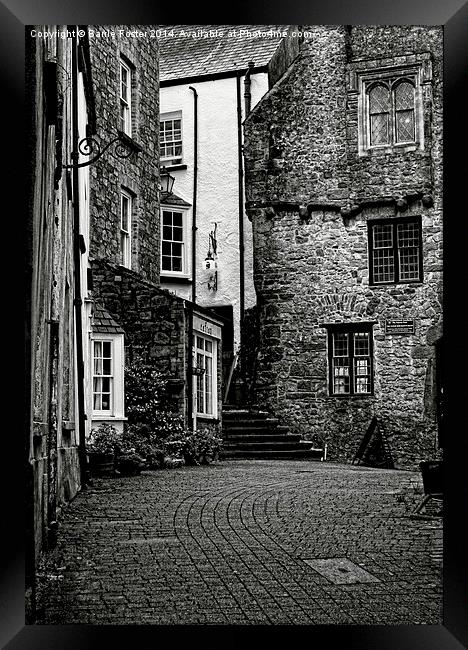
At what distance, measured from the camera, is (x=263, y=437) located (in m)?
6.79

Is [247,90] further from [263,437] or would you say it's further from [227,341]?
[263,437]

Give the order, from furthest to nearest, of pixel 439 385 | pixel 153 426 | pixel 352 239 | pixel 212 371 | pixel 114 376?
pixel 212 371 → pixel 153 426 → pixel 114 376 → pixel 352 239 → pixel 439 385

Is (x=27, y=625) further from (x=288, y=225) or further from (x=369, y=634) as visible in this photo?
(x=288, y=225)

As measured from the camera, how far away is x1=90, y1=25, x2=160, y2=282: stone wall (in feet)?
19.8

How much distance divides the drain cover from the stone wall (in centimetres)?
227

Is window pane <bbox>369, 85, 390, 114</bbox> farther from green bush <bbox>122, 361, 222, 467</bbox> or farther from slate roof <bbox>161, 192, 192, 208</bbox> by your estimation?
green bush <bbox>122, 361, 222, 467</bbox>

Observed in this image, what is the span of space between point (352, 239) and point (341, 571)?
2672 millimetres

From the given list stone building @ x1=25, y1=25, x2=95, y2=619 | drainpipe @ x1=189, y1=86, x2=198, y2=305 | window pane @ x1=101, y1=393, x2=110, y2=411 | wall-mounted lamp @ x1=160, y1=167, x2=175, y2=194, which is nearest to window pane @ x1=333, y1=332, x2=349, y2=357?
drainpipe @ x1=189, y1=86, x2=198, y2=305

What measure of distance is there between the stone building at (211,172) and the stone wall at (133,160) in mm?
103

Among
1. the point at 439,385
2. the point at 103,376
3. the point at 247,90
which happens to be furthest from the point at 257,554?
the point at 247,90

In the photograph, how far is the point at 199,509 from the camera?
6777 millimetres

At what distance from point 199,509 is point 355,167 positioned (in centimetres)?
278

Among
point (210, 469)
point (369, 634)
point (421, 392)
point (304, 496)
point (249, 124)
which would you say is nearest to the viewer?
point (369, 634)
